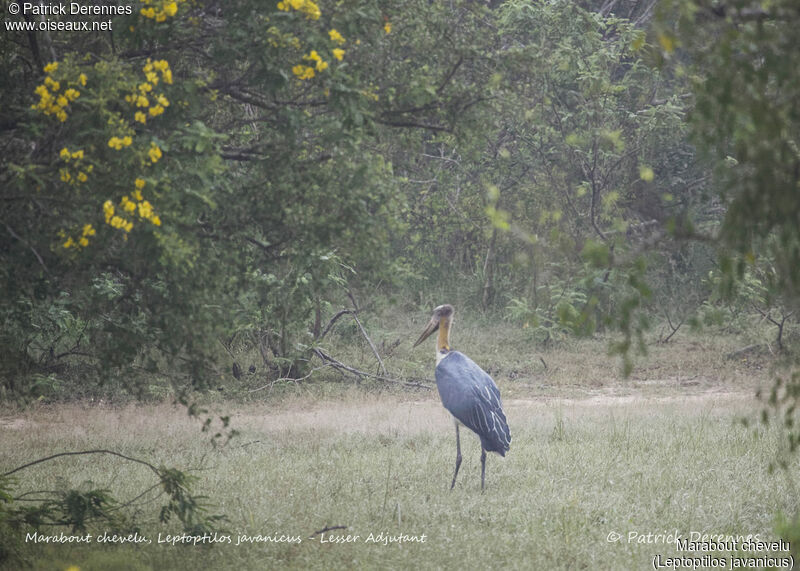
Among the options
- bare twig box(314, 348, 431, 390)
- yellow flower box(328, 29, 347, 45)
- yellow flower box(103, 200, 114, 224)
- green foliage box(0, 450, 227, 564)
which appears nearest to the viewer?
yellow flower box(103, 200, 114, 224)

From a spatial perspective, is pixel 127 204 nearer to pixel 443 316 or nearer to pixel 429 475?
pixel 429 475

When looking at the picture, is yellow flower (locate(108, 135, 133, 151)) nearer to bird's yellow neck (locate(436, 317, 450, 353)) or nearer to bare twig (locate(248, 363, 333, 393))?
bird's yellow neck (locate(436, 317, 450, 353))

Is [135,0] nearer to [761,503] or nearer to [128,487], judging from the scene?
[128,487]

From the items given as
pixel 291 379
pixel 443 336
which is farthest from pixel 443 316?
pixel 291 379

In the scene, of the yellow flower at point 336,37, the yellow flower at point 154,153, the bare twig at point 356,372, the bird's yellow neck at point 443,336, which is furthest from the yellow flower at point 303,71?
the bare twig at point 356,372

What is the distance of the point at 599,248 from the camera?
3.13 m

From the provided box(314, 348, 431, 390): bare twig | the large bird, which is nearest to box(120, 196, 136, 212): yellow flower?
the large bird

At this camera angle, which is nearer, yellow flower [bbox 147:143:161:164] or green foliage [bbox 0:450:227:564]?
yellow flower [bbox 147:143:161:164]

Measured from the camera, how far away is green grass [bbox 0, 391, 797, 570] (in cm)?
616

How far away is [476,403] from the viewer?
8.38 metres

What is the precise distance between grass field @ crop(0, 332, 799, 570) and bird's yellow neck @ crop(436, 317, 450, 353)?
1.18 meters

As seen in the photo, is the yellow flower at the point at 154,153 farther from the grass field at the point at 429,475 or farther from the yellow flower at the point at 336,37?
the grass field at the point at 429,475

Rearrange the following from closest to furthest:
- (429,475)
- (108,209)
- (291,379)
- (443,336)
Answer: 1. (108,209)
2. (429,475)
3. (443,336)
4. (291,379)

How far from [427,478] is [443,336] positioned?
184 cm
